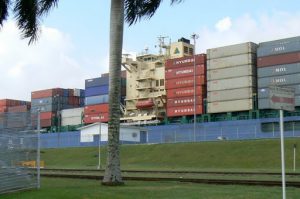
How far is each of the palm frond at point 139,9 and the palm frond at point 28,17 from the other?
3.72 metres

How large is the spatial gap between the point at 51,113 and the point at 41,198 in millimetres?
91987

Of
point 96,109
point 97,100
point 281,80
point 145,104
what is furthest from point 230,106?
point 97,100

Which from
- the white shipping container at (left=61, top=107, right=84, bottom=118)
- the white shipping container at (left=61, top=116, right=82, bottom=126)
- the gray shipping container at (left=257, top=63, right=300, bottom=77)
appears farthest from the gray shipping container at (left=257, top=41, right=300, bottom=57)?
the white shipping container at (left=61, top=116, right=82, bottom=126)

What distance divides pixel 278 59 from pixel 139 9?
2210 inches

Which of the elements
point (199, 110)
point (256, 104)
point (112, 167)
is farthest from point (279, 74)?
point (112, 167)

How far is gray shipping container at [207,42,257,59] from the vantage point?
78.2 m

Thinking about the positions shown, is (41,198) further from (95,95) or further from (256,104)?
(95,95)

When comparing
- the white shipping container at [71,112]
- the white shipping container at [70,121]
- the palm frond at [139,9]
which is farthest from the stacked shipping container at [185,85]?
the palm frond at [139,9]

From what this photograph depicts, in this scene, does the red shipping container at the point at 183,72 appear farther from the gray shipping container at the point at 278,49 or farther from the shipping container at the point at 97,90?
the shipping container at the point at 97,90

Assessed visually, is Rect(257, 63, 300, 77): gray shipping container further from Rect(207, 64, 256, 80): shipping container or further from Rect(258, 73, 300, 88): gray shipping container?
Rect(207, 64, 256, 80): shipping container

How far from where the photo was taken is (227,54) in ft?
263

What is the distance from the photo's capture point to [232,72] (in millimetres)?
79562

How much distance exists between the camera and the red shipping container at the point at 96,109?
94.2 m

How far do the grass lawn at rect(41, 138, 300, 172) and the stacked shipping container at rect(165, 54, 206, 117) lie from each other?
64.8 ft
